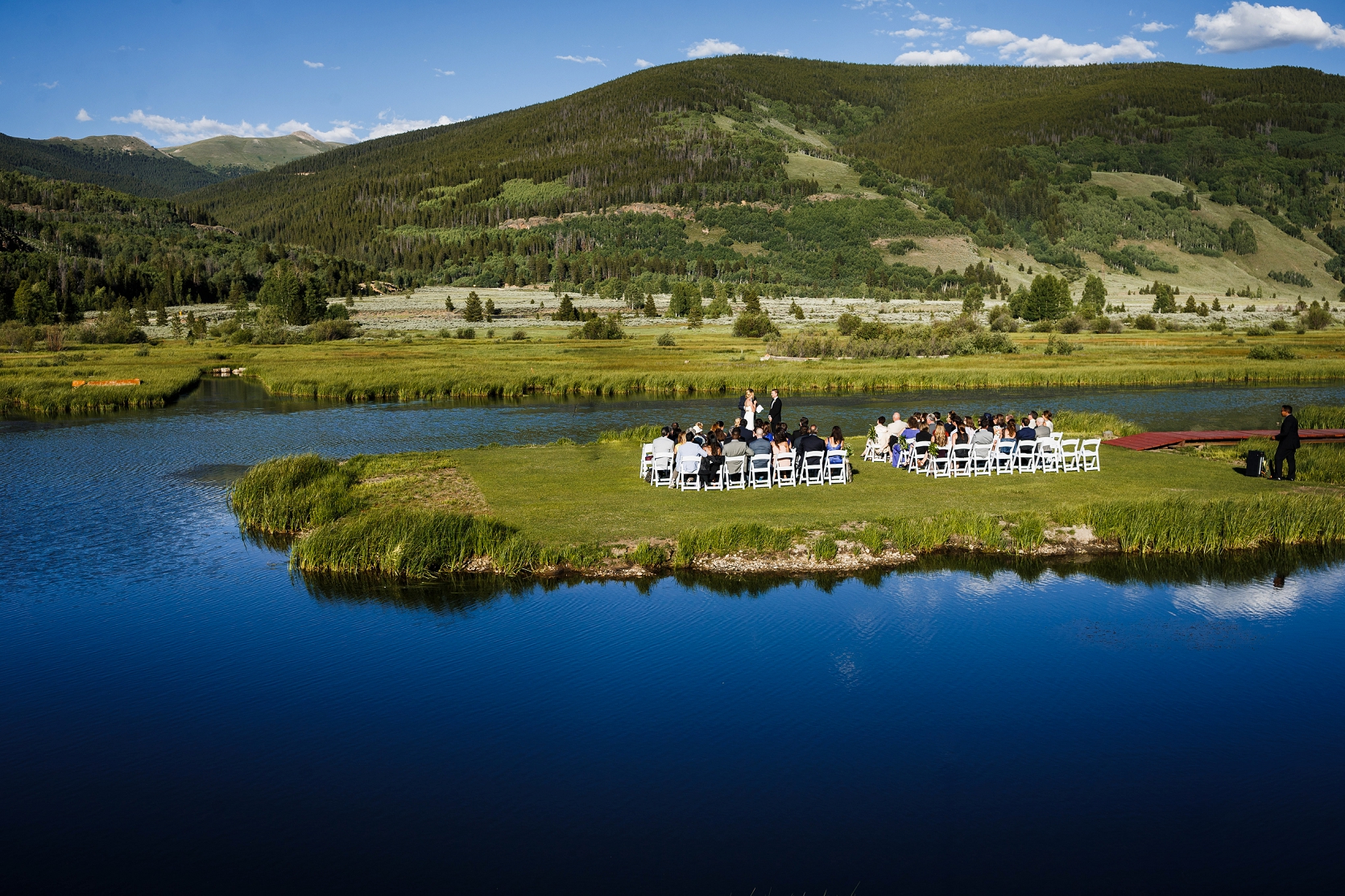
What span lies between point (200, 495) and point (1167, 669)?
2420 centimetres

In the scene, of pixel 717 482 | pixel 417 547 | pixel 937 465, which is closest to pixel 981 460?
pixel 937 465

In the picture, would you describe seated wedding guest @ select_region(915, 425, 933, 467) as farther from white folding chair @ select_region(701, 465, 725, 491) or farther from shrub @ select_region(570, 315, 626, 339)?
shrub @ select_region(570, 315, 626, 339)

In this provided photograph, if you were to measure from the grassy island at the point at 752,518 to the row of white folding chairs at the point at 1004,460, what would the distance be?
62cm

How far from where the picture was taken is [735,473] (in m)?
24.6

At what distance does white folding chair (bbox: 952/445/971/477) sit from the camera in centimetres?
2567

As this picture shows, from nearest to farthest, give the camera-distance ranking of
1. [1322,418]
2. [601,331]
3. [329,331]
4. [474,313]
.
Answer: [1322,418] → [601,331] → [329,331] → [474,313]

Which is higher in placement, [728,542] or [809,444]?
[809,444]

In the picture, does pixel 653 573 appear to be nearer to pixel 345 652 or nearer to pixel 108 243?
pixel 345 652

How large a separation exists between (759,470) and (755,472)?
0.21m

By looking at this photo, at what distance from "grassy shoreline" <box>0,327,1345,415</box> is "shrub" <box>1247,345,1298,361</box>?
2.50 feet

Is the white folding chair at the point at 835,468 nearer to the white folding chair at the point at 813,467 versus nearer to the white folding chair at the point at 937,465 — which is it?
the white folding chair at the point at 813,467

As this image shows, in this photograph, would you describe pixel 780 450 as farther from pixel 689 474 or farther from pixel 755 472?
pixel 689 474

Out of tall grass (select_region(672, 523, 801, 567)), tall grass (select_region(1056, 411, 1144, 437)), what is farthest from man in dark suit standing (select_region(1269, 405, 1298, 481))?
tall grass (select_region(672, 523, 801, 567))

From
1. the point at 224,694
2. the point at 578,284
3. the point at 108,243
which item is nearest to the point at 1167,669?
the point at 224,694
